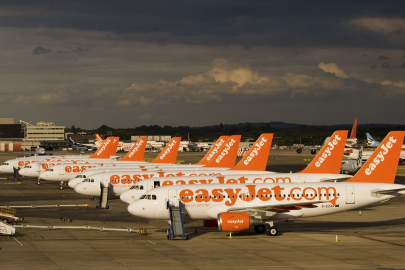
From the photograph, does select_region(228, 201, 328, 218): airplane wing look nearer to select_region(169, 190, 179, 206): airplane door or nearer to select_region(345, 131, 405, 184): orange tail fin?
select_region(169, 190, 179, 206): airplane door

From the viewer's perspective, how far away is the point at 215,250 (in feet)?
117

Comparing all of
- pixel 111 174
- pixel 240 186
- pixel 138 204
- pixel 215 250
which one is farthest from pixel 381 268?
pixel 111 174

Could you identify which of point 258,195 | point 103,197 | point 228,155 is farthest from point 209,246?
point 228,155

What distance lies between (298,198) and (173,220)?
9.98m

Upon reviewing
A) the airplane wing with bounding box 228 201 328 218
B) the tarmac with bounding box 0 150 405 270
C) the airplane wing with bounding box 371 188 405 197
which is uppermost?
the airplane wing with bounding box 371 188 405 197

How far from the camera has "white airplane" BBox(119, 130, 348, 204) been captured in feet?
165

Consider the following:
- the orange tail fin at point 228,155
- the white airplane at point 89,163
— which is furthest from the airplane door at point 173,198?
the white airplane at point 89,163

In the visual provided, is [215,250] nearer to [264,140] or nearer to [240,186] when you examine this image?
[240,186]

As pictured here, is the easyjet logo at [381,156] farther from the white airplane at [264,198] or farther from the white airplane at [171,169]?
the white airplane at [171,169]

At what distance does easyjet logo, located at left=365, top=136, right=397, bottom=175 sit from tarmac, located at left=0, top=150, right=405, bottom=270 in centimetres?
503

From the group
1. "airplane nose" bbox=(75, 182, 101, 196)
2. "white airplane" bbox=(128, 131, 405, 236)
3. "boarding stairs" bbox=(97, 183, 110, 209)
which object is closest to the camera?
"white airplane" bbox=(128, 131, 405, 236)

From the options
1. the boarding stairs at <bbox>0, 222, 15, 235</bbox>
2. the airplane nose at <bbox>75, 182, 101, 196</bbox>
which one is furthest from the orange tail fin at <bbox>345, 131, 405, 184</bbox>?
the airplane nose at <bbox>75, 182, 101, 196</bbox>

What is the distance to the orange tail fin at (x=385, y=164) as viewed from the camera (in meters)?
43.6

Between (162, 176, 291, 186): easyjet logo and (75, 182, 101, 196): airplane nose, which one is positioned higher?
(162, 176, 291, 186): easyjet logo
